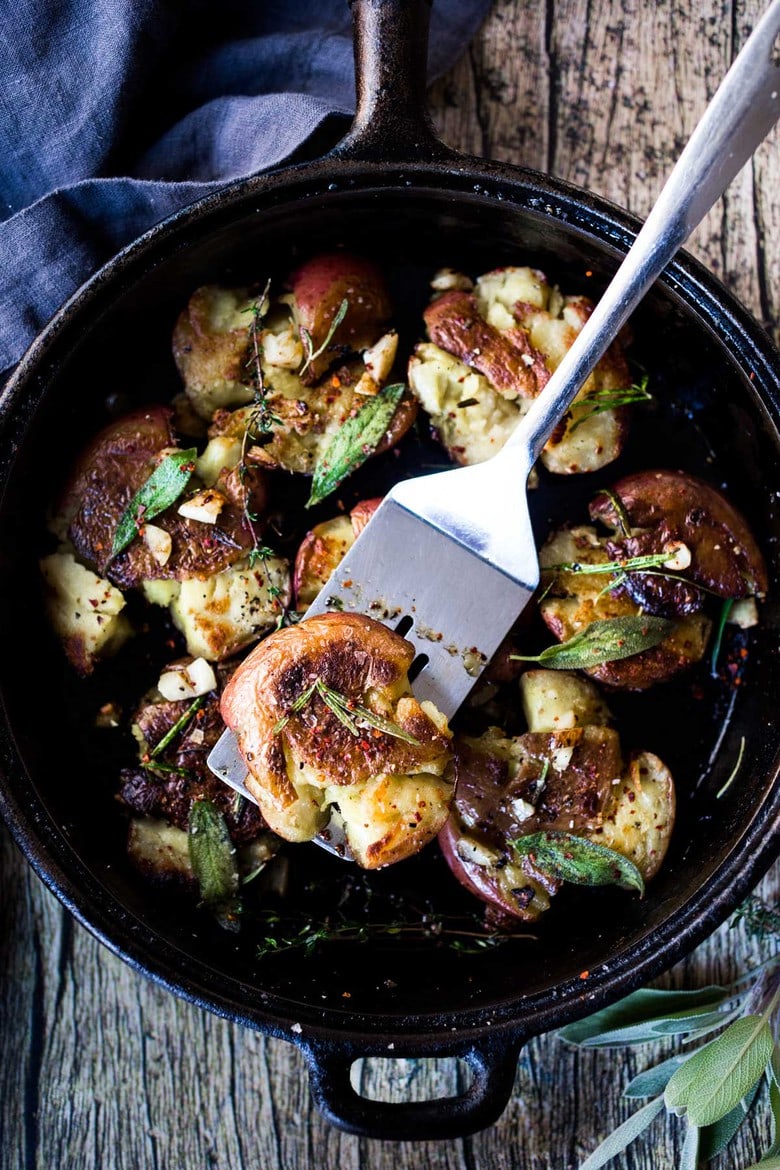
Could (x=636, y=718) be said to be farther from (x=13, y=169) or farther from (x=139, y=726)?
(x=13, y=169)

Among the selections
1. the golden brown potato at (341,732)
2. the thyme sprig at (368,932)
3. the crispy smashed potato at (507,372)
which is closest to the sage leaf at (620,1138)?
the thyme sprig at (368,932)

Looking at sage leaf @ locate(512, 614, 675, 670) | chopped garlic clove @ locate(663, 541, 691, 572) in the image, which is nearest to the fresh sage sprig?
sage leaf @ locate(512, 614, 675, 670)

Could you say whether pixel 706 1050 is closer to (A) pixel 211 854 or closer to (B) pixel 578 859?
(B) pixel 578 859

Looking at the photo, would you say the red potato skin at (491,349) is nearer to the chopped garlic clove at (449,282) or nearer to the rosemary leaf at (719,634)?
the chopped garlic clove at (449,282)

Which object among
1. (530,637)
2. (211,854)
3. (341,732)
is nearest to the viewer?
(341,732)

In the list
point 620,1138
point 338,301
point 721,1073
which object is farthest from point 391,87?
point 620,1138

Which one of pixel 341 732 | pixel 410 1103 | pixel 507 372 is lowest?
pixel 410 1103

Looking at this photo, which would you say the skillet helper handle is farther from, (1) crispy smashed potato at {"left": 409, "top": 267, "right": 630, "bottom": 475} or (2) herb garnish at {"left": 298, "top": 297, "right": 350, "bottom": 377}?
(2) herb garnish at {"left": 298, "top": 297, "right": 350, "bottom": 377}
